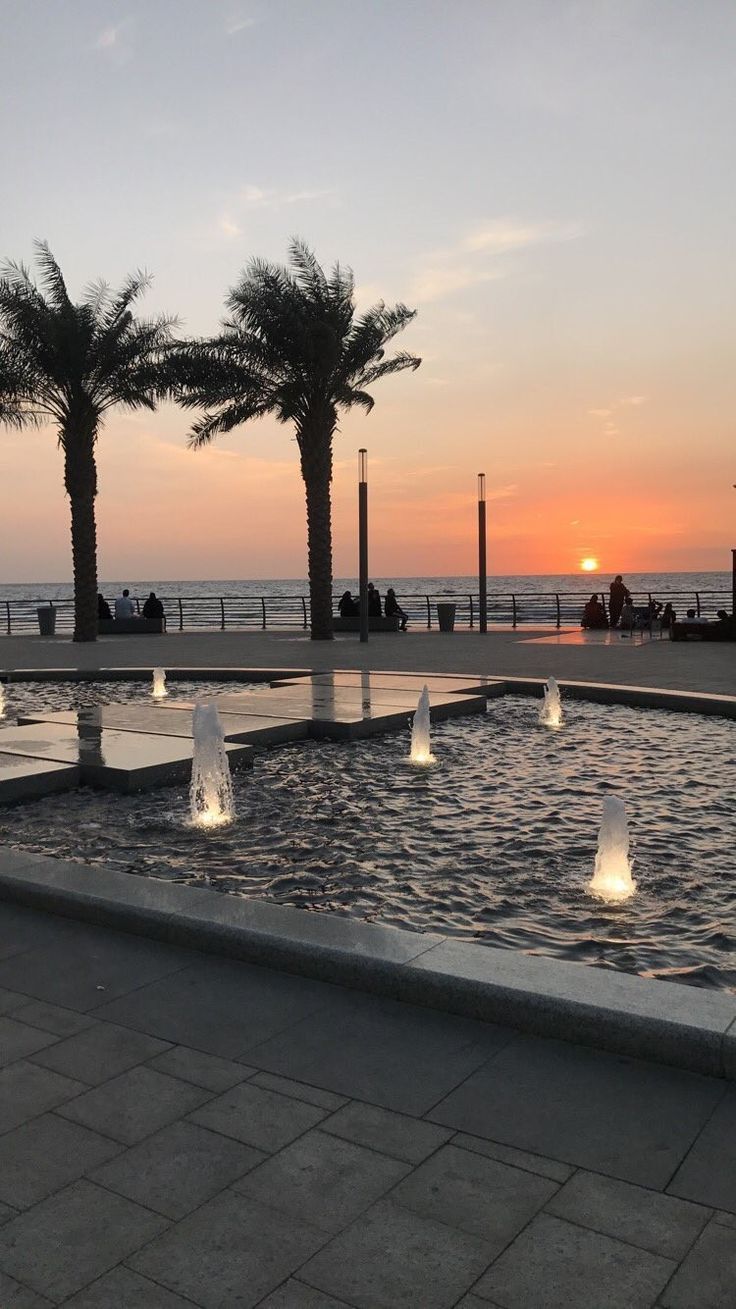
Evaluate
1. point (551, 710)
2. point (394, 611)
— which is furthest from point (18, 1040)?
point (394, 611)

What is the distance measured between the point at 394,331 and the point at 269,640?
8737mm

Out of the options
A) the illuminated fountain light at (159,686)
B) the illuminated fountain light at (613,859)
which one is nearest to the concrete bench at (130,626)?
the illuminated fountain light at (159,686)

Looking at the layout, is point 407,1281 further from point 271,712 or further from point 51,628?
point 51,628

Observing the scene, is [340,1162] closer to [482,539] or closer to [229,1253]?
[229,1253]

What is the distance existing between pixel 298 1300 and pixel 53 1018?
1856 millimetres

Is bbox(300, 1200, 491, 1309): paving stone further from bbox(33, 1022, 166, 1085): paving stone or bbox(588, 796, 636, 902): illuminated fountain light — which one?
bbox(588, 796, 636, 902): illuminated fountain light

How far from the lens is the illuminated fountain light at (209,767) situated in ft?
25.7

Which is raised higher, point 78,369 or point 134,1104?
point 78,369

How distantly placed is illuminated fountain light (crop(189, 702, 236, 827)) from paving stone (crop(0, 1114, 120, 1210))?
4.57 metres

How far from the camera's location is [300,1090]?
3336mm

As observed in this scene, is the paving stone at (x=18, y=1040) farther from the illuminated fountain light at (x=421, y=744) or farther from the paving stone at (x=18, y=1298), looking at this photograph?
the illuminated fountain light at (x=421, y=744)

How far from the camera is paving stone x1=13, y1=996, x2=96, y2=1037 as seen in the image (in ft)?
12.6

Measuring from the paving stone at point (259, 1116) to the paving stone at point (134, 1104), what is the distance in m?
0.09

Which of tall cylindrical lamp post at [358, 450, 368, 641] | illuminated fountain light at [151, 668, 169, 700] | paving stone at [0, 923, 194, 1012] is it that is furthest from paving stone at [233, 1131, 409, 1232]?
tall cylindrical lamp post at [358, 450, 368, 641]
